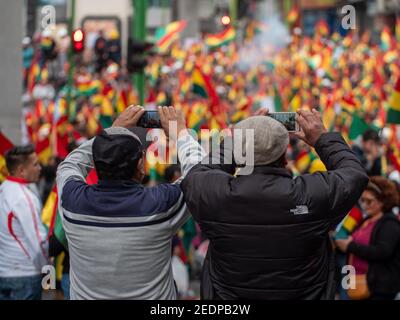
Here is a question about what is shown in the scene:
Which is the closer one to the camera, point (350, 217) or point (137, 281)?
point (137, 281)

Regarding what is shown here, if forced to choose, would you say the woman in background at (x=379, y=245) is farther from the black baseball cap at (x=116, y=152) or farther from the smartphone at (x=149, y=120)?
the black baseball cap at (x=116, y=152)

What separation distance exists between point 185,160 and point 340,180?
738 mm

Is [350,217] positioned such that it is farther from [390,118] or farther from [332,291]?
[332,291]

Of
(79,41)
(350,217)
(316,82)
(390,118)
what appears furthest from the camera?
(316,82)

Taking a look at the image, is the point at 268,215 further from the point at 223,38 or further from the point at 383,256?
the point at 223,38

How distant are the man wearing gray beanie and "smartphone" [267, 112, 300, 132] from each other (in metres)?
0.25

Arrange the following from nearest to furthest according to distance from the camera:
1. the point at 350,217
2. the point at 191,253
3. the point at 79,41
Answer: the point at 350,217, the point at 191,253, the point at 79,41

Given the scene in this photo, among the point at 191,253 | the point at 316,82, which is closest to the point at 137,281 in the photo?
the point at 191,253

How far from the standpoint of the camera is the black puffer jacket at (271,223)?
4.25 meters

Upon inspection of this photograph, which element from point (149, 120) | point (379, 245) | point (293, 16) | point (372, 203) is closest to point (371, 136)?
point (372, 203)

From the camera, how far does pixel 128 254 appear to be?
4395 mm

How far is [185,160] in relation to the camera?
4.58 m

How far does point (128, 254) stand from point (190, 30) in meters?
51.4

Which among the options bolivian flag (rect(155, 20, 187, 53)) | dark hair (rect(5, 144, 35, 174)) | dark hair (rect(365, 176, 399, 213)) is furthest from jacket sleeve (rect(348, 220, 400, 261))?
bolivian flag (rect(155, 20, 187, 53))
